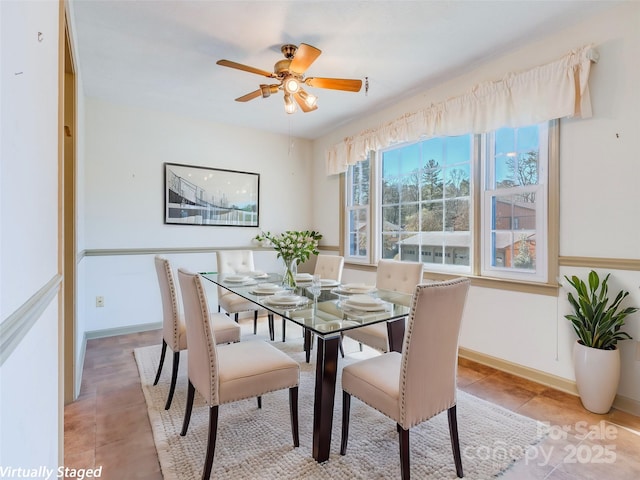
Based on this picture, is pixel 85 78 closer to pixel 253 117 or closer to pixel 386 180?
pixel 253 117

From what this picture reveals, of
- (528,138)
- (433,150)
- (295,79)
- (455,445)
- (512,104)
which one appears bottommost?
(455,445)

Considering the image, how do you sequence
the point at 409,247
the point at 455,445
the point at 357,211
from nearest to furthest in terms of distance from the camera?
the point at 455,445
the point at 409,247
the point at 357,211

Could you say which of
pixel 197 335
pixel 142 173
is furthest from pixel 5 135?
pixel 142 173

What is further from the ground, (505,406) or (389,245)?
(389,245)

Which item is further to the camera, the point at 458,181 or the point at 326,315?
the point at 458,181

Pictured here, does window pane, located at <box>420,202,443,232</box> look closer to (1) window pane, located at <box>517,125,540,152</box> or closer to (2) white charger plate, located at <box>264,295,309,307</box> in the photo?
(1) window pane, located at <box>517,125,540,152</box>

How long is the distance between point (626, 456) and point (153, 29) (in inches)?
153

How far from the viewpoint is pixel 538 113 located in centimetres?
236

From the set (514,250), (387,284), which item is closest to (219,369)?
(387,284)

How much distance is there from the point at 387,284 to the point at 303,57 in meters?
1.85

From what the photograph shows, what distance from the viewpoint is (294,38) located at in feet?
7.86

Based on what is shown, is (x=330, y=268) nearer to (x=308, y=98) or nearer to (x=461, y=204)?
(x=461, y=204)

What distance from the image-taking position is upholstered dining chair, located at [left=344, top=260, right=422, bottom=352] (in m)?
2.32

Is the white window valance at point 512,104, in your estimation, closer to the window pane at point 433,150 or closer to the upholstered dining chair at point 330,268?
the window pane at point 433,150
